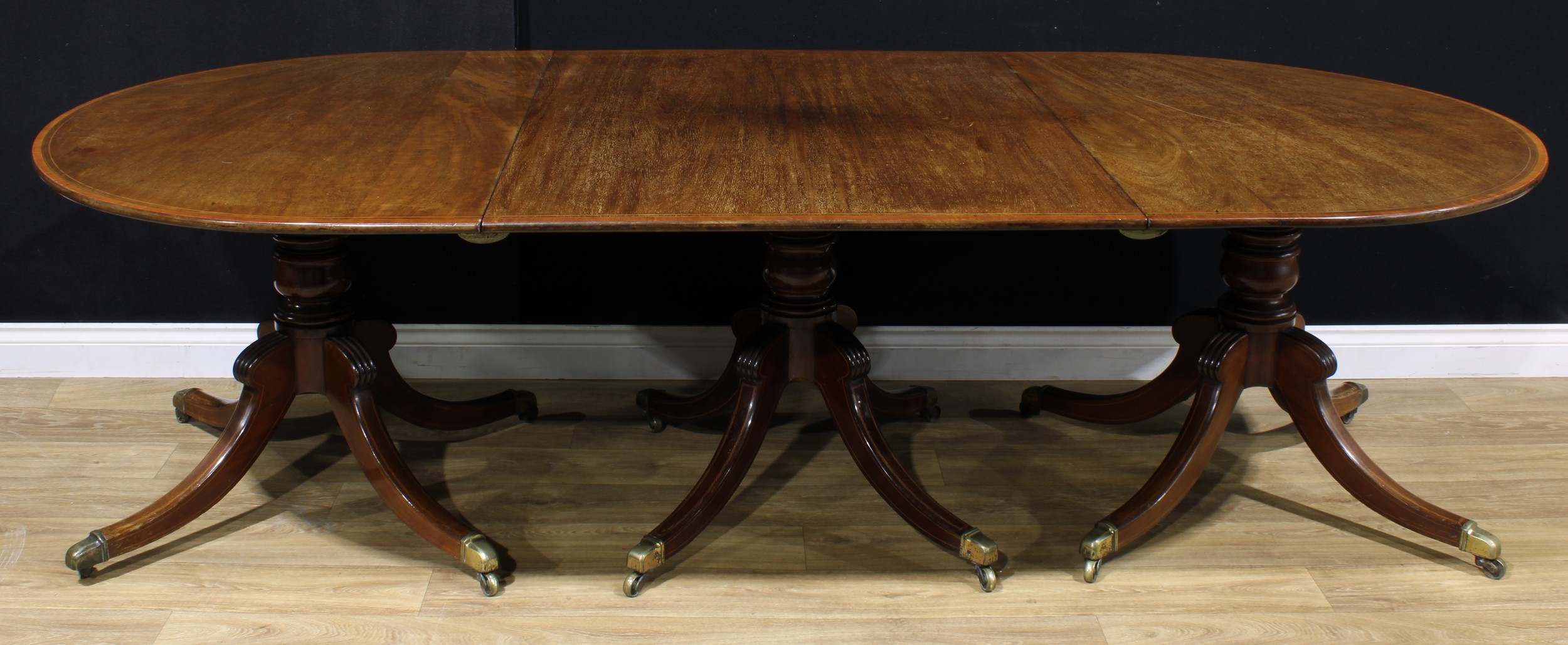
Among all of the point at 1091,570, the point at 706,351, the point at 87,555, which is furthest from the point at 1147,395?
the point at 87,555

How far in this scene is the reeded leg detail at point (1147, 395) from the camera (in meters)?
1.83

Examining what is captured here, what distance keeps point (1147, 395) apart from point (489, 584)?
1.09 m

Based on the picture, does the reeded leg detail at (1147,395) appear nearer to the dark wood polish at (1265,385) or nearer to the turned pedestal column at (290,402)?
the dark wood polish at (1265,385)

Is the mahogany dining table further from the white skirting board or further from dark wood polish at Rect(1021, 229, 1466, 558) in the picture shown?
the white skirting board

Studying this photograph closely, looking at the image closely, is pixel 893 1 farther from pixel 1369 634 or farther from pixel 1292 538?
pixel 1369 634

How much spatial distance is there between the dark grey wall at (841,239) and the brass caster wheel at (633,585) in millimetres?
765

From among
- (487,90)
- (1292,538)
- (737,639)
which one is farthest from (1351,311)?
(487,90)

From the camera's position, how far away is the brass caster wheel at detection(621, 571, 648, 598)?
4.96ft

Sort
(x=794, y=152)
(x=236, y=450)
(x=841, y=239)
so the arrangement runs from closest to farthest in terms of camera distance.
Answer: (x=794, y=152) → (x=236, y=450) → (x=841, y=239)

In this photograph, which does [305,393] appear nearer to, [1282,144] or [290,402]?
[290,402]

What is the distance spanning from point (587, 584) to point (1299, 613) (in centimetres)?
93

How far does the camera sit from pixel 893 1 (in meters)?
2.00

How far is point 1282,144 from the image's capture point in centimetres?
133

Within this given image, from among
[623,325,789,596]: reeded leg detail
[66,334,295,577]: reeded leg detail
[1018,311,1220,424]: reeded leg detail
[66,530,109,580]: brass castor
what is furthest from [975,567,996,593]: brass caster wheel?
[66,530,109,580]: brass castor
